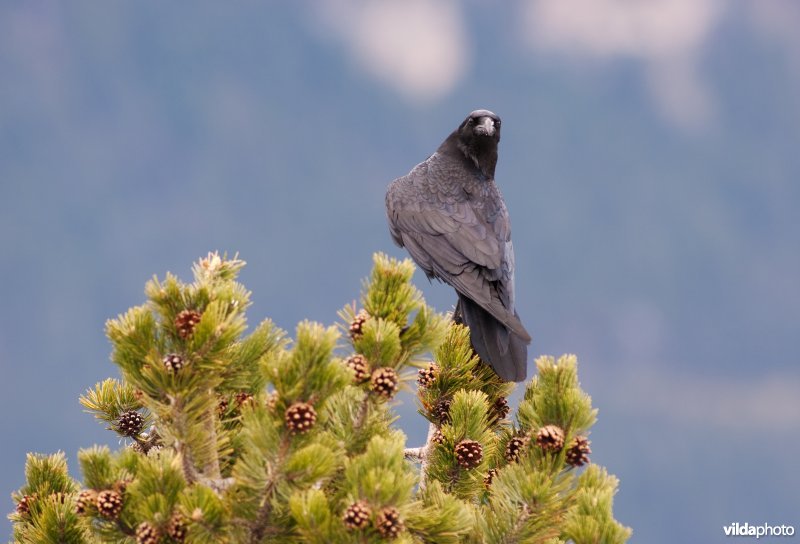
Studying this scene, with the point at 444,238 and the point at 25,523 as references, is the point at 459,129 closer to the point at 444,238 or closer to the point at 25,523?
the point at 444,238

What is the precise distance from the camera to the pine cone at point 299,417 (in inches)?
109

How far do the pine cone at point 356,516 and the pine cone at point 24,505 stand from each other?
1681 mm

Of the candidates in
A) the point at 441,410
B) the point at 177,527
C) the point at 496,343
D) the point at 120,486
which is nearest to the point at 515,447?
the point at 441,410

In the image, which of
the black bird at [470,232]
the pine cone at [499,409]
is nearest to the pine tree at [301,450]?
the pine cone at [499,409]

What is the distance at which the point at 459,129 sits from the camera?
7195 millimetres

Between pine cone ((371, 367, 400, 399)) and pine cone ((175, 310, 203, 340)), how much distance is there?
66 centimetres

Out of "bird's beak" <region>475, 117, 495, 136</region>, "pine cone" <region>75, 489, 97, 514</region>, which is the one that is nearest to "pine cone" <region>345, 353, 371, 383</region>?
"pine cone" <region>75, 489, 97, 514</region>

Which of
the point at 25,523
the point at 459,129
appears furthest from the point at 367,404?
the point at 459,129

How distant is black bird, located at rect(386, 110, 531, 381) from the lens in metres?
4.76

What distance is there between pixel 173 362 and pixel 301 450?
1.82 ft

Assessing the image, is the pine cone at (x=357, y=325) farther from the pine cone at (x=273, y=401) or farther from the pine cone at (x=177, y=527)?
the pine cone at (x=177, y=527)

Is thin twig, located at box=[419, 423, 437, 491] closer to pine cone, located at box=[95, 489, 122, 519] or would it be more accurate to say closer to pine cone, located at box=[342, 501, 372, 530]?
pine cone, located at box=[342, 501, 372, 530]

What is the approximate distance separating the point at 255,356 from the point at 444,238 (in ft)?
9.77

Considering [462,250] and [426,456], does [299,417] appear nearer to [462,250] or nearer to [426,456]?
[426,456]
